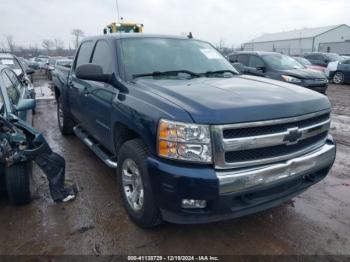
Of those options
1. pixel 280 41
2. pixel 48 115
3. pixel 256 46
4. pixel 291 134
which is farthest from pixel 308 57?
pixel 256 46

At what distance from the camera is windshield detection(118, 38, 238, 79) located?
357 centimetres

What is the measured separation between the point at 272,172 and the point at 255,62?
854cm

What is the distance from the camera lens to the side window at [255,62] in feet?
33.5

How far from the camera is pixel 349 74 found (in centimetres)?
1584

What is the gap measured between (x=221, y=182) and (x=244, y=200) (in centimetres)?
34

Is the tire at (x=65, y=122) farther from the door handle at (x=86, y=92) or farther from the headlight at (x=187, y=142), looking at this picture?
the headlight at (x=187, y=142)

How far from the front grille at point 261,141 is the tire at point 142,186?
675 millimetres

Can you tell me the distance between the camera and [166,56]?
149 inches

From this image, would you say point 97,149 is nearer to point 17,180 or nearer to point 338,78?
point 17,180

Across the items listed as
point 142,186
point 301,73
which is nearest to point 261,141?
point 142,186

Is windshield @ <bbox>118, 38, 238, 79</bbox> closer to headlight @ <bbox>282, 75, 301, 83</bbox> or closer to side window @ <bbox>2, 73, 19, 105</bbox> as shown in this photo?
side window @ <bbox>2, 73, 19, 105</bbox>

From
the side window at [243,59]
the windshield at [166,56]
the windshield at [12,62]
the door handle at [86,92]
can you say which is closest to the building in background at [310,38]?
the side window at [243,59]

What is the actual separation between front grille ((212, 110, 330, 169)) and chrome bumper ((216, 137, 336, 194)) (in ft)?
0.18

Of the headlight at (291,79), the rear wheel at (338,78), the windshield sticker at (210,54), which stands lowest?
the rear wheel at (338,78)
